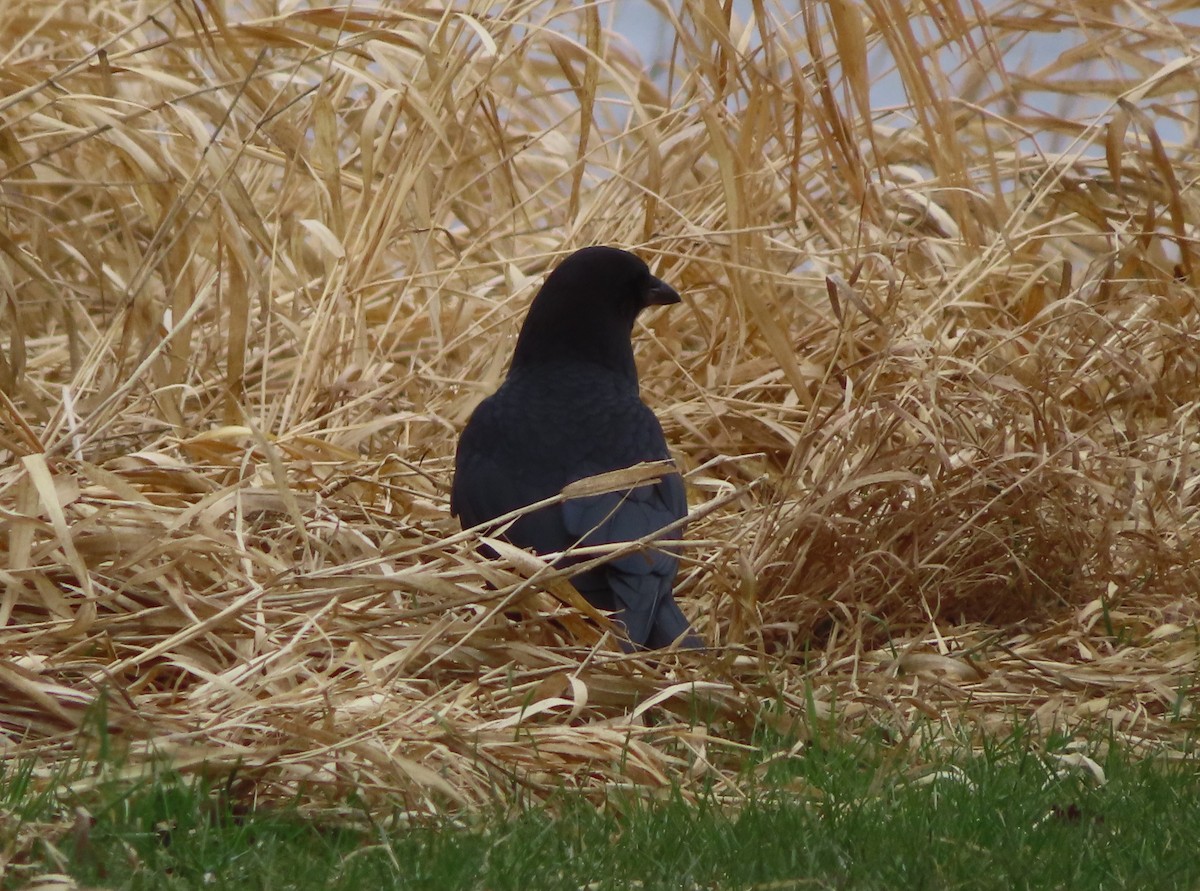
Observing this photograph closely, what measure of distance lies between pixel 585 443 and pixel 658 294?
2.00 ft

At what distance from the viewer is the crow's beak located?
406cm

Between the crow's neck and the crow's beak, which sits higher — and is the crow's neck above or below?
below

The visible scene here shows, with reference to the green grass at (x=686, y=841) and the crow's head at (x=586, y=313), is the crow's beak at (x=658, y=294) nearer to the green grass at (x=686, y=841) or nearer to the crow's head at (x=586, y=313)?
the crow's head at (x=586, y=313)

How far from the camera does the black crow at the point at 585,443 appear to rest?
3.26m

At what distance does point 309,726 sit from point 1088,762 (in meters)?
1.20

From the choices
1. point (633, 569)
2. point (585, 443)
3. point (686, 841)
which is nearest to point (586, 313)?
point (585, 443)

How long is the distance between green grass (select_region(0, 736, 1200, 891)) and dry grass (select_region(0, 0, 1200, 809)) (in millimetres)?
145

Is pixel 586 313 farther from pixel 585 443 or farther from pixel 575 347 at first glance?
pixel 585 443

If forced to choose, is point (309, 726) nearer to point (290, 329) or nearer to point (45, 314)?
point (290, 329)

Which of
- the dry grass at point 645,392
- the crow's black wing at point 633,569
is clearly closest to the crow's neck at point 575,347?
the dry grass at point 645,392

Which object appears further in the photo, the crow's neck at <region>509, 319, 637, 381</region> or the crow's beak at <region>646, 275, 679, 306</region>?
the crow's beak at <region>646, 275, 679, 306</region>

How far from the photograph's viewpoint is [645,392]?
4.83 meters

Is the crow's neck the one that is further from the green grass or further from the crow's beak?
the green grass

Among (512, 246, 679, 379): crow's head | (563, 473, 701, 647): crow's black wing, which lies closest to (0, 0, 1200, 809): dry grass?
(563, 473, 701, 647): crow's black wing
